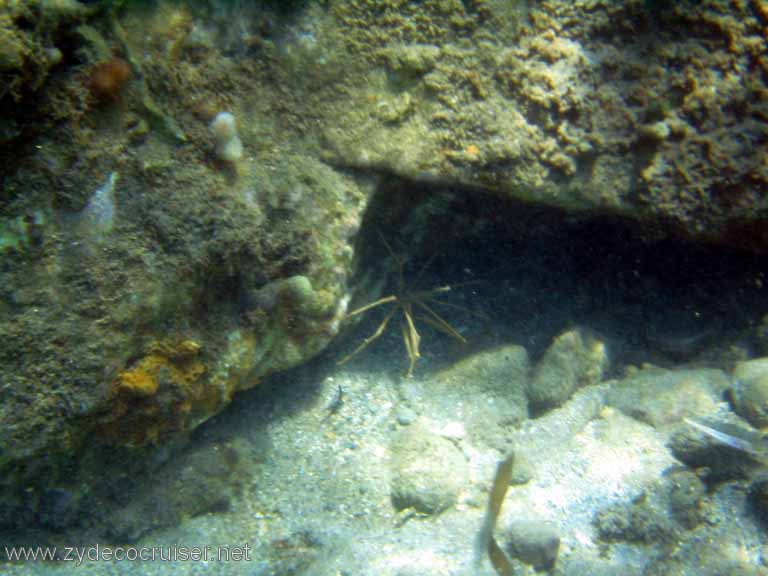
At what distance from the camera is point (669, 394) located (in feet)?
13.1

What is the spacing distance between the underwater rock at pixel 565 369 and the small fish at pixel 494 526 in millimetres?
931

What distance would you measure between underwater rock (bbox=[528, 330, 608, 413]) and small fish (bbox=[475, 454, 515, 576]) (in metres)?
0.93

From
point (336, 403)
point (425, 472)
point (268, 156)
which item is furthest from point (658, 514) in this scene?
point (268, 156)

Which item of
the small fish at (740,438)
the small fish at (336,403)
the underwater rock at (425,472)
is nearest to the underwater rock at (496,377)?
the underwater rock at (425,472)

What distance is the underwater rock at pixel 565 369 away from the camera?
13.7 ft

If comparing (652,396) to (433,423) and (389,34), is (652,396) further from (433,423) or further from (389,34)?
(389,34)

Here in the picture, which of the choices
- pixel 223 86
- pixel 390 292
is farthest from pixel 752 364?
pixel 223 86

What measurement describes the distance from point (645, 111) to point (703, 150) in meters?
0.46

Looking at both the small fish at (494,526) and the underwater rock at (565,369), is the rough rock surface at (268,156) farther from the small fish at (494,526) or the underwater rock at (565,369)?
the small fish at (494,526)

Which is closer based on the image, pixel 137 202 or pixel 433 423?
pixel 137 202

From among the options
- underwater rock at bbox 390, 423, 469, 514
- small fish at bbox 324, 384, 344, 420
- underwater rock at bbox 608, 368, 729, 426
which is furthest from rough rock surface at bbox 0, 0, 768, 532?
underwater rock at bbox 608, 368, 729, 426

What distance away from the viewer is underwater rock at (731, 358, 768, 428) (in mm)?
3699

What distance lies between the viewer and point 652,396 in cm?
401

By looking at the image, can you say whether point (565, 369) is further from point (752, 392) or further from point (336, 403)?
point (336, 403)
